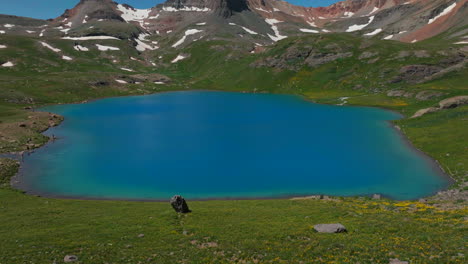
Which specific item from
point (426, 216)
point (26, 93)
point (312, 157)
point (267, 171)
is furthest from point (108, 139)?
point (26, 93)

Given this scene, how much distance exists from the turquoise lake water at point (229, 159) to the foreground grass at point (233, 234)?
11833 mm

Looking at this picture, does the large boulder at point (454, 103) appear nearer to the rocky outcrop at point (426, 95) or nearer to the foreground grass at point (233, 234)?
the rocky outcrop at point (426, 95)

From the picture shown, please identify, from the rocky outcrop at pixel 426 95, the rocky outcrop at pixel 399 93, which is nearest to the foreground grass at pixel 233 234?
the rocky outcrop at pixel 426 95

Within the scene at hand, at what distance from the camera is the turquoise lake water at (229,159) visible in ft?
171

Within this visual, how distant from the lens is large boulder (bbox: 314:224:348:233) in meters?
28.6

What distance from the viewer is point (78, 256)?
24.5 metres

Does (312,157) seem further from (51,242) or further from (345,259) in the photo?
(51,242)

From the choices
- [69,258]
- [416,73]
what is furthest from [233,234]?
[416,73]

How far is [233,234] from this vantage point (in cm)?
2925

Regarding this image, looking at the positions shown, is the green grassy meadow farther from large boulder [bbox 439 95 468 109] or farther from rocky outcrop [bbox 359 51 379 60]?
rocky outcrop [bbox 359 51 379 60]

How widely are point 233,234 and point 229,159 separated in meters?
37.6

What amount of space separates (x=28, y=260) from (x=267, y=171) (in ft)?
137

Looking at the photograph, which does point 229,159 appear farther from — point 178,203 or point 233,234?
point 233,234

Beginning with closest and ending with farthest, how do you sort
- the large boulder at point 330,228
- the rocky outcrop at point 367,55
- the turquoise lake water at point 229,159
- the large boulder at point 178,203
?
the large boulder at point 330,228, the large boulder at point 178,203, the turquoise lake water at point 229,159, the rocky outcrop at point 367,55
